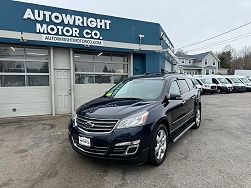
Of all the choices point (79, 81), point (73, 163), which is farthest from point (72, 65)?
point (73, 163)

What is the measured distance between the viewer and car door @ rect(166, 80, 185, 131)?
16.7 ft

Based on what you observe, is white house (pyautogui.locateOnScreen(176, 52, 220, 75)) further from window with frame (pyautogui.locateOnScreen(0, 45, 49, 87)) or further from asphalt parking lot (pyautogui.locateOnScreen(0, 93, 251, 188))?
asphalt parking lot (pyautogui.locateOnScreen(0, 93, 251, 188))

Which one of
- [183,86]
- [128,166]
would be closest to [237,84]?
[183,86]

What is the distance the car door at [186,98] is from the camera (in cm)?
610

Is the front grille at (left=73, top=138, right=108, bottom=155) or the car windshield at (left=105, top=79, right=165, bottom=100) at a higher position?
the car windshield at (left=105, top=79, right=165, bottom=100)

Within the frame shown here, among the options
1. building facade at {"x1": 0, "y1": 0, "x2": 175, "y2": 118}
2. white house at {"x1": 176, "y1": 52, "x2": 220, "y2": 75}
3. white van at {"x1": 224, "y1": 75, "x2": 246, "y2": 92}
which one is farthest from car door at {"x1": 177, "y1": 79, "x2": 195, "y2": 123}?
white house at {"x1": 176, "y1": 52, "x2": 220, "y2": 75}

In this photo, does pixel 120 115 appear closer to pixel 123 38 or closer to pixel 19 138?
pixel 19 138

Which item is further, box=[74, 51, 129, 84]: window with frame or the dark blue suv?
box=[74, 51, 129, 84]: window with frame

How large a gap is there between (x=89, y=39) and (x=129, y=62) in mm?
2751

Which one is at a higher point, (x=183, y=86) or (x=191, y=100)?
(x=183, y=86)

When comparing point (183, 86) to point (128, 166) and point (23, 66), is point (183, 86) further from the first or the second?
point (23, 66)

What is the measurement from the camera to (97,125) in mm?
4094

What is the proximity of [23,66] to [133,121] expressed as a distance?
25.1 ft

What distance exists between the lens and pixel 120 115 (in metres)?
4.09
